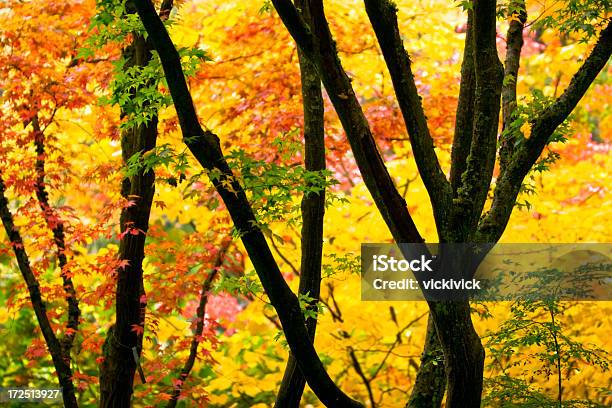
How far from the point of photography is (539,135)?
3.67 m

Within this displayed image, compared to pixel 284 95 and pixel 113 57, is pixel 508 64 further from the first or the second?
pixel 113 57

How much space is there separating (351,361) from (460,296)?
351 cm

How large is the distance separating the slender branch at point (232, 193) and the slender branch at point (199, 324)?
7.15 feet

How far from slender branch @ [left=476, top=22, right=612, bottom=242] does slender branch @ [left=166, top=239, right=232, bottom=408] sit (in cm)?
249

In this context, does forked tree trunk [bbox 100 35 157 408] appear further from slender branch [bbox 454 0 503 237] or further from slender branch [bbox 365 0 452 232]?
slender branch [bbox 454 0 503 237]

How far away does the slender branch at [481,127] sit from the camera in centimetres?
357

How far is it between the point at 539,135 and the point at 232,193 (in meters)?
1.63

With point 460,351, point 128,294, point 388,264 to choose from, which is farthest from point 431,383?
point 388,264

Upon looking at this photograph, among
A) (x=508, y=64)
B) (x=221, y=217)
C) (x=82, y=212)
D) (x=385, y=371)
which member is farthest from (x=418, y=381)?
(x=82, y=212)

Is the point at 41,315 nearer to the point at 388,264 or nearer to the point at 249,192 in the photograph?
the point at 249,192

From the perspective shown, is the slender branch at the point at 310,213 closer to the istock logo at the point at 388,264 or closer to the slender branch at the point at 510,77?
the slender branch at the point at 510,77

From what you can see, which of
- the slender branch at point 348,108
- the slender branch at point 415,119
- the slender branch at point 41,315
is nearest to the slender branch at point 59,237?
the slender branch at point 41,315

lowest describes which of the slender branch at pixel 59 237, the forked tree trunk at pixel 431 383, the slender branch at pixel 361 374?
the forked tree trunk at pixel 431 383

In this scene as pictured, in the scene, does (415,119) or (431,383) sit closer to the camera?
(415,119)
